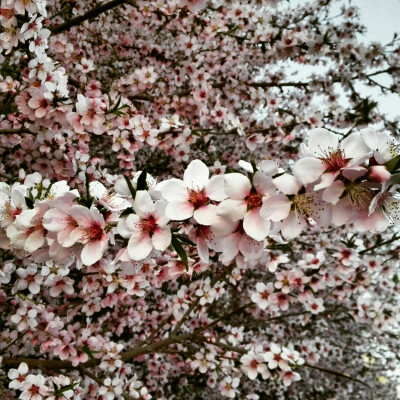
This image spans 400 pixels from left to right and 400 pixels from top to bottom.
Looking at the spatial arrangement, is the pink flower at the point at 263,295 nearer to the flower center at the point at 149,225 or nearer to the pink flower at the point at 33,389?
the pink flower at the point at 33,389

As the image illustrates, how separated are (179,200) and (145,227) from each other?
0.43ft

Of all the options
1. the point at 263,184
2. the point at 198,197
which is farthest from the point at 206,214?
the point at 263,184

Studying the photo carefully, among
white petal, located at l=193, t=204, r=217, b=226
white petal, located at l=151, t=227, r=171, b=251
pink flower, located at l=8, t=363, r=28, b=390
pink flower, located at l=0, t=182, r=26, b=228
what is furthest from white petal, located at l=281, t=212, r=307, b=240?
pink flower, located at l=8, t=363, r=28, b=390

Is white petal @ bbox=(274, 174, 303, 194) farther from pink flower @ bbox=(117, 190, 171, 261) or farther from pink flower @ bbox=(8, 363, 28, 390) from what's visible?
pink flower @ bbox=(8, 363, 28, 390)

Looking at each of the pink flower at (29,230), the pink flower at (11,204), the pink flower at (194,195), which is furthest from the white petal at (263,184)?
the pink flower at (11,204)

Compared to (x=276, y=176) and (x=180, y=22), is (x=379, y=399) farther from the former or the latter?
(x=276, y=176)

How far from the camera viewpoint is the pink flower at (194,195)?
1170 millimetres

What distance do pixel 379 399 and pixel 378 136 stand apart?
8556 millimetres

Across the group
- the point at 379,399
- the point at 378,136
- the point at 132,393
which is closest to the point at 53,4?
the point at 132,393

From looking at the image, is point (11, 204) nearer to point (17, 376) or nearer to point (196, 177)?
point (196, 177)

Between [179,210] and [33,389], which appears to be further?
[33,389]

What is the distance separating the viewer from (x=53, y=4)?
4031 millimetres

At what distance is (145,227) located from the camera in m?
1.23

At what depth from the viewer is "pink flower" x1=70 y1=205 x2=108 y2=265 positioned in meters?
1.23
